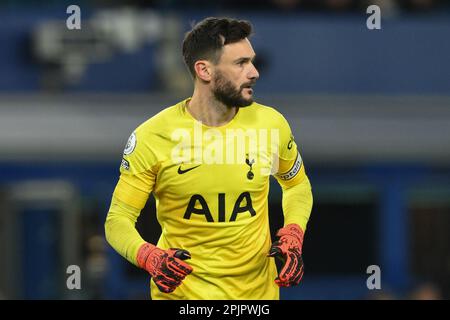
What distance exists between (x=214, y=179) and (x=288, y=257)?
1.94 feet

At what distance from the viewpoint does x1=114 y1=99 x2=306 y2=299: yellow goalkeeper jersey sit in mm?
7184

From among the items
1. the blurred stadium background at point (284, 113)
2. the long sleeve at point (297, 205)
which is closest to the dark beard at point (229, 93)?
the long sleeve at point (297, 205)

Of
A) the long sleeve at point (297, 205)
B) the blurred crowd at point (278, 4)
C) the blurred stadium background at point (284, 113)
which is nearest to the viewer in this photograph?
the long sleeve at point (297, 205)

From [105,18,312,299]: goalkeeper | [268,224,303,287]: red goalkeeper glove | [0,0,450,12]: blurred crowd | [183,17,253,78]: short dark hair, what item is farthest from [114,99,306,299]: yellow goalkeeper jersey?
[0,0,450,12]: blurred crowd

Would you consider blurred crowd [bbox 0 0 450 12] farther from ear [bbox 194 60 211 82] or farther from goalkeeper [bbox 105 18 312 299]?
ear [bbox 194 60 211 82]

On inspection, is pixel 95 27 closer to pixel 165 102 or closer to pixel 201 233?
pixel 165 102

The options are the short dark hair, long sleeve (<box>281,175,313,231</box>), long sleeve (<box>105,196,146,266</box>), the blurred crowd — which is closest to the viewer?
the short dark hair

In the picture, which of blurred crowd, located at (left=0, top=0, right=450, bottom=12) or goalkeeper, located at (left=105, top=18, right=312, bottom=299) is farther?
blurred crowd, located at (left=0, top=0, right=450, bottom=12)

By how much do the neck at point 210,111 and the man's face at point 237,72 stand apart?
14cm

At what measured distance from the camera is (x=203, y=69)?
23.3 ft

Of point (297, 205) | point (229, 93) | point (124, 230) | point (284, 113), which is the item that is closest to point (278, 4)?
point (284, 113)

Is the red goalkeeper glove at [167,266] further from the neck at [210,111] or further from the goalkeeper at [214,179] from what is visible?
the neck at [210,111]

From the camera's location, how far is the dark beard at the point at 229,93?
7.05 m
